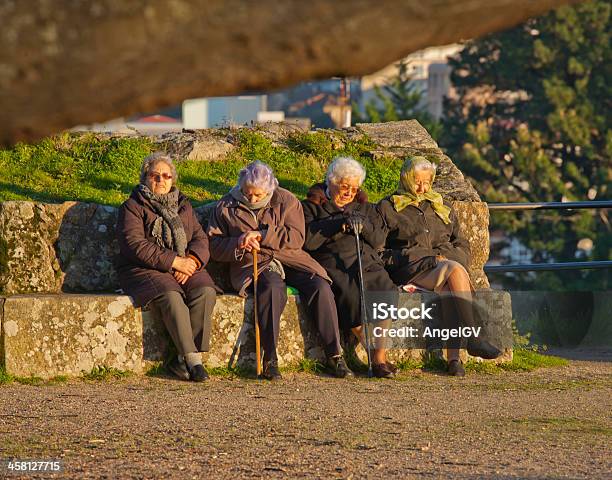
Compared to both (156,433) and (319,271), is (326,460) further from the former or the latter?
(319,271)

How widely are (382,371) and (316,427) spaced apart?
2337 millimetres

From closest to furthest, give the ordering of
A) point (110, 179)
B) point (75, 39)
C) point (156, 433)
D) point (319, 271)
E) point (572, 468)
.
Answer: point (75, 39), point (572, 468), point (156, 433), point (319, 271), point (110, 179)

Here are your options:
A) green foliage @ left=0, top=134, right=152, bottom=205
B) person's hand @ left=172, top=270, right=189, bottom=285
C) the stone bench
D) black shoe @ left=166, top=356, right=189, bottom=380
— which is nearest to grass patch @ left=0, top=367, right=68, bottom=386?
the stone bench

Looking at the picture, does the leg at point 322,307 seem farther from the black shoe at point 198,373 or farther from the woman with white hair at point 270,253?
the black shoe at point 198,373

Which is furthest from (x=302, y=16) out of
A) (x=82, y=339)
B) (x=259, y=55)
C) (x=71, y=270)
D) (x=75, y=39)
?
(x=71, y=270)

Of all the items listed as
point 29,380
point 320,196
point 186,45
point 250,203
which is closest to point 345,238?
point 320,196

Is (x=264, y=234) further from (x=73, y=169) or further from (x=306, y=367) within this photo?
(x=73, y=169)

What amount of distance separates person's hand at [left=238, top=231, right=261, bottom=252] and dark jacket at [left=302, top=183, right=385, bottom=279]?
1.53 ft

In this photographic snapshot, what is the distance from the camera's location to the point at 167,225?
362 inches

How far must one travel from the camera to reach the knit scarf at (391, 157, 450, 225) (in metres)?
9.89

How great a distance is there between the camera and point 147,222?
922cm

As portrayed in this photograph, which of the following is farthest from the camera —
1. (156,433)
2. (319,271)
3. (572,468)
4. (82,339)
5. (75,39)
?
(319,271)

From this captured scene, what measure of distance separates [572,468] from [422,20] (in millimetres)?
3108

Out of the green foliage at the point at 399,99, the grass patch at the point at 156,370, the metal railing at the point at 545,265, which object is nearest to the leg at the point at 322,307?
the grass patch at the point at 156,370
